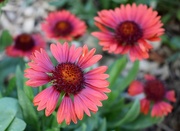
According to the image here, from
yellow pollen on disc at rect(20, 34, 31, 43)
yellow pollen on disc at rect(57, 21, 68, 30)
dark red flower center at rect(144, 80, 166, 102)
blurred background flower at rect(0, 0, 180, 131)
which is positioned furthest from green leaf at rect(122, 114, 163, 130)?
yellow pollen on disc at rect(20, 34, 31, 43)

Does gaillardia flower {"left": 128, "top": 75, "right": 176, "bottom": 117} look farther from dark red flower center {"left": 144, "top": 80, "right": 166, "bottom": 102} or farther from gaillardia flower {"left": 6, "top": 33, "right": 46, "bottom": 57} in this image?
gaillardia flower {"left": 6, "top": 33, "right": 46, "bottom": 57}

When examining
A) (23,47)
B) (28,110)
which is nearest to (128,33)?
(28,110)

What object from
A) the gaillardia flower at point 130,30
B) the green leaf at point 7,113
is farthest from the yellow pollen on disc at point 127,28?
the green leaf at point 7,113

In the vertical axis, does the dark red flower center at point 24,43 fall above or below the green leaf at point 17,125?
above

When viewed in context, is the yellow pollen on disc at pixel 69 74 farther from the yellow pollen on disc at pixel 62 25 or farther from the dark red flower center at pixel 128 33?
the yellow pollen on disc at pixel 62 25

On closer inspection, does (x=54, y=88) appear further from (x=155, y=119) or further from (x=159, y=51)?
(x=159, y=51)

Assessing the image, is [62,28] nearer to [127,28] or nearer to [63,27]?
[63,27]

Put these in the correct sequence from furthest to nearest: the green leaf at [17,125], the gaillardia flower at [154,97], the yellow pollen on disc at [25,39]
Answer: the yellow pollen on disc at [25,39], the gaillardia flower at [154,97], the green leaf at [17,125]
